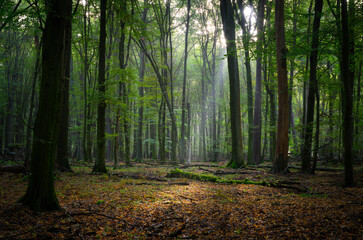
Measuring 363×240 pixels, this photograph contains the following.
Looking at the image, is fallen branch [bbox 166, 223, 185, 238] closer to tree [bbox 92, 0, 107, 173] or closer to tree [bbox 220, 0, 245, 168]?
tree [bbox 92, 0, 107, 173]

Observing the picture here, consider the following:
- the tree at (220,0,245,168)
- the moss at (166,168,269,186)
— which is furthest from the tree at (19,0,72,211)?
the tree at (220,0,245,168)

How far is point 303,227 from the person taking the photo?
360 centimetres

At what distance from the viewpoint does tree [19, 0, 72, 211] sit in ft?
13.1

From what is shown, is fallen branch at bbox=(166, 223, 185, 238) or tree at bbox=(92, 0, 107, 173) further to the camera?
tree at bbox=(92, 0, 107, 173)

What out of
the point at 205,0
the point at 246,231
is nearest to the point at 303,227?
the point at 246,231

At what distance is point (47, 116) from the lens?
405 cm

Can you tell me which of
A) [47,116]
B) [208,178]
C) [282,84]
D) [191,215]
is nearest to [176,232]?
[191,215]

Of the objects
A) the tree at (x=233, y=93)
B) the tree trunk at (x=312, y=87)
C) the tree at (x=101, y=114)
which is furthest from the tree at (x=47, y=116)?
the tree at (x=233, y=93)

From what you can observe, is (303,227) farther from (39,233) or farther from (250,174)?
(250,174)

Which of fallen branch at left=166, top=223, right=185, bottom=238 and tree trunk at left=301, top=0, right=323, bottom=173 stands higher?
tree trunk at left=301, top=0, right=323, bottom=173

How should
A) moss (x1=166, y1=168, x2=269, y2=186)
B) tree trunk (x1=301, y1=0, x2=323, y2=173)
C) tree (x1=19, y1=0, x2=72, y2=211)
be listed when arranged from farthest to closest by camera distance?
1. tree trunk (x1=301, y1=0, x2=323, y2=173)
2. moss (x1=166, y1=168, x2=269, y2=186)
3. tree (x1=19, y1=0, x2=72, y2=211)

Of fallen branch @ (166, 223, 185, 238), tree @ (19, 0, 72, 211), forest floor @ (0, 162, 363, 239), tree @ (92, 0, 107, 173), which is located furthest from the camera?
tree @ (92, 0, 107, 173)

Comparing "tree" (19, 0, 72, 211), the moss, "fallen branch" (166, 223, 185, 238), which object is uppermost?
"tree" (19, 0, 72, 211)

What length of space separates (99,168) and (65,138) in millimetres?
2154
